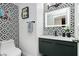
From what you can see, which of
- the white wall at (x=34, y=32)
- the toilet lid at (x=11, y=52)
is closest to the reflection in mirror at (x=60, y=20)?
the white wall at (x=34, y=32)

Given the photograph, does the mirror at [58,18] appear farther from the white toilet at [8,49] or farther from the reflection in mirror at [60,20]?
the white toilet at [8,49]

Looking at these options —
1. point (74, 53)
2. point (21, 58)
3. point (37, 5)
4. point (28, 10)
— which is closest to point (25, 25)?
point (28, 10)

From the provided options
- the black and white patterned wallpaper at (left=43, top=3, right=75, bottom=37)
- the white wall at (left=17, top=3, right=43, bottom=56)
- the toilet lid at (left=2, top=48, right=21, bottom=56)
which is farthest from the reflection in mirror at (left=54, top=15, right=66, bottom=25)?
the toilet lid at (left=2, top=48, right=21, bottom=56)

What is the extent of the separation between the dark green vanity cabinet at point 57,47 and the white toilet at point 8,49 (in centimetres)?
89

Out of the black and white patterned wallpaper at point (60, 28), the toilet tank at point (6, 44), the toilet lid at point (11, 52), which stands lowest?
the toilet lid at point (11, 52)

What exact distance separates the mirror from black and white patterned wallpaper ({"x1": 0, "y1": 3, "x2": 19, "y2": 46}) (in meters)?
1.18

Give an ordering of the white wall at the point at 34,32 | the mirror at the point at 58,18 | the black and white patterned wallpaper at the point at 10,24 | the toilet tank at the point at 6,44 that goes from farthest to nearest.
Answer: the black and white patterned wallpaper at the point at 10,24
the toilet tank at the point at 6,44
the white wall at the point at 34,32
the mirror at the point at 58,18

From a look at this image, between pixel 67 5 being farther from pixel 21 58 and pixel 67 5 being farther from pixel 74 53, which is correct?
pixel 21 58

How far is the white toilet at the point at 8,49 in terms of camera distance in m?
3.26

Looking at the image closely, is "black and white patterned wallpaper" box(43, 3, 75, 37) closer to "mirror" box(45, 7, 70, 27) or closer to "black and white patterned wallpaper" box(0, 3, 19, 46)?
"mirror" box(45, 7, 70, 27)

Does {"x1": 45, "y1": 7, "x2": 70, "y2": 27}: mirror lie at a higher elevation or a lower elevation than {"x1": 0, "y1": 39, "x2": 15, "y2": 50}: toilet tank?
higher

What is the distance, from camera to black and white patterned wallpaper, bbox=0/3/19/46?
11.9 feet

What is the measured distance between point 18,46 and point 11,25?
798 mm

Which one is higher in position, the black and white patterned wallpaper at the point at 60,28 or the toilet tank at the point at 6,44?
the black and white patterned wallpaper at the point at 60,28
